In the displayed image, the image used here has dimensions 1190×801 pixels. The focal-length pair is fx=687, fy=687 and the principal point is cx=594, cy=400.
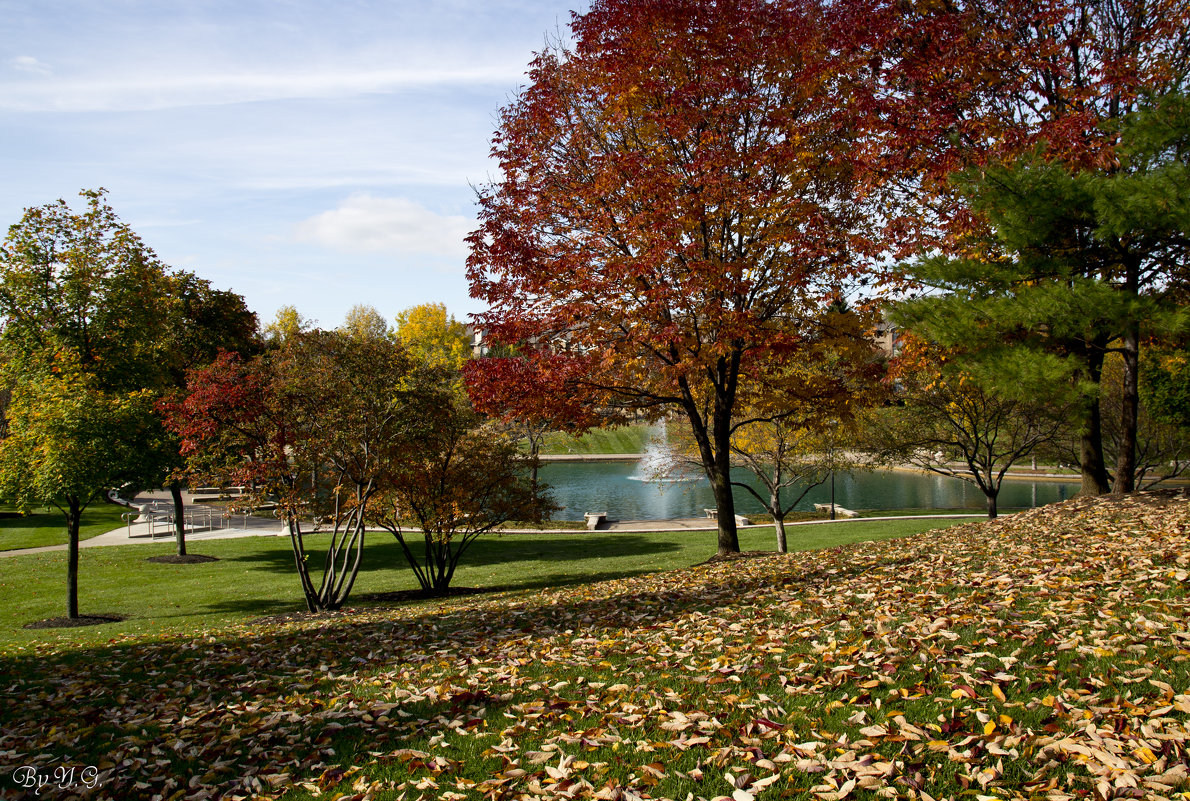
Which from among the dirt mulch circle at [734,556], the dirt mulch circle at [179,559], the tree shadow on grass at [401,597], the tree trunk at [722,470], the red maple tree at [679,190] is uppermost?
the red maple tree at [679,190]

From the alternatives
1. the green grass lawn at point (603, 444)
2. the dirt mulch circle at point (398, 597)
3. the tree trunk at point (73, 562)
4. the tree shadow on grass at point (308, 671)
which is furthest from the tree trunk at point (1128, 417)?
the green grass lawn at point (603, 444)

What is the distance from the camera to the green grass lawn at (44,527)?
2097 cm

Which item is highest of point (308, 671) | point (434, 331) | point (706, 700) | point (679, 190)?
point (434, 331)

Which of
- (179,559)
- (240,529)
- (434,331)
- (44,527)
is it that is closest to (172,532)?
(240,529)

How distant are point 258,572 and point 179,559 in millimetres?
2541

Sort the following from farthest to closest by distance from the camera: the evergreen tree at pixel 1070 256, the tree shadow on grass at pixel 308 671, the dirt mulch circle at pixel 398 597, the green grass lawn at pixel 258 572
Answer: the green grass lawn at pixel 258 572 → the dirt mulch circle at pixel 398 597 → the evergreen tree at pixel 1070 256 → the tree shadow on grass at pixel 308 671

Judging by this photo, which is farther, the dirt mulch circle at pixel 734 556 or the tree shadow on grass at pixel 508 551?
the tree shadow on grass at pixel 508 551

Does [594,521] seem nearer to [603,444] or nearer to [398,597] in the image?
[398,597]

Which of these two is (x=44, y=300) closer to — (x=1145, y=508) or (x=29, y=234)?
(x=29, y=234)

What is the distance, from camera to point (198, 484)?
1167 centimetres

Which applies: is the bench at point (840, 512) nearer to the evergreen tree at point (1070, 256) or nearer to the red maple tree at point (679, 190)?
the evergreen tree at point (1070, 256)

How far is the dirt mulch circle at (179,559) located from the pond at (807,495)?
41.6 ft

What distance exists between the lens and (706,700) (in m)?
4.27

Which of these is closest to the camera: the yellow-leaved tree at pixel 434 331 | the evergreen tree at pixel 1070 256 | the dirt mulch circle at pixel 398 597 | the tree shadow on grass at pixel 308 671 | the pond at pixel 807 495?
the tree shadow on grass at pixel 308 671
